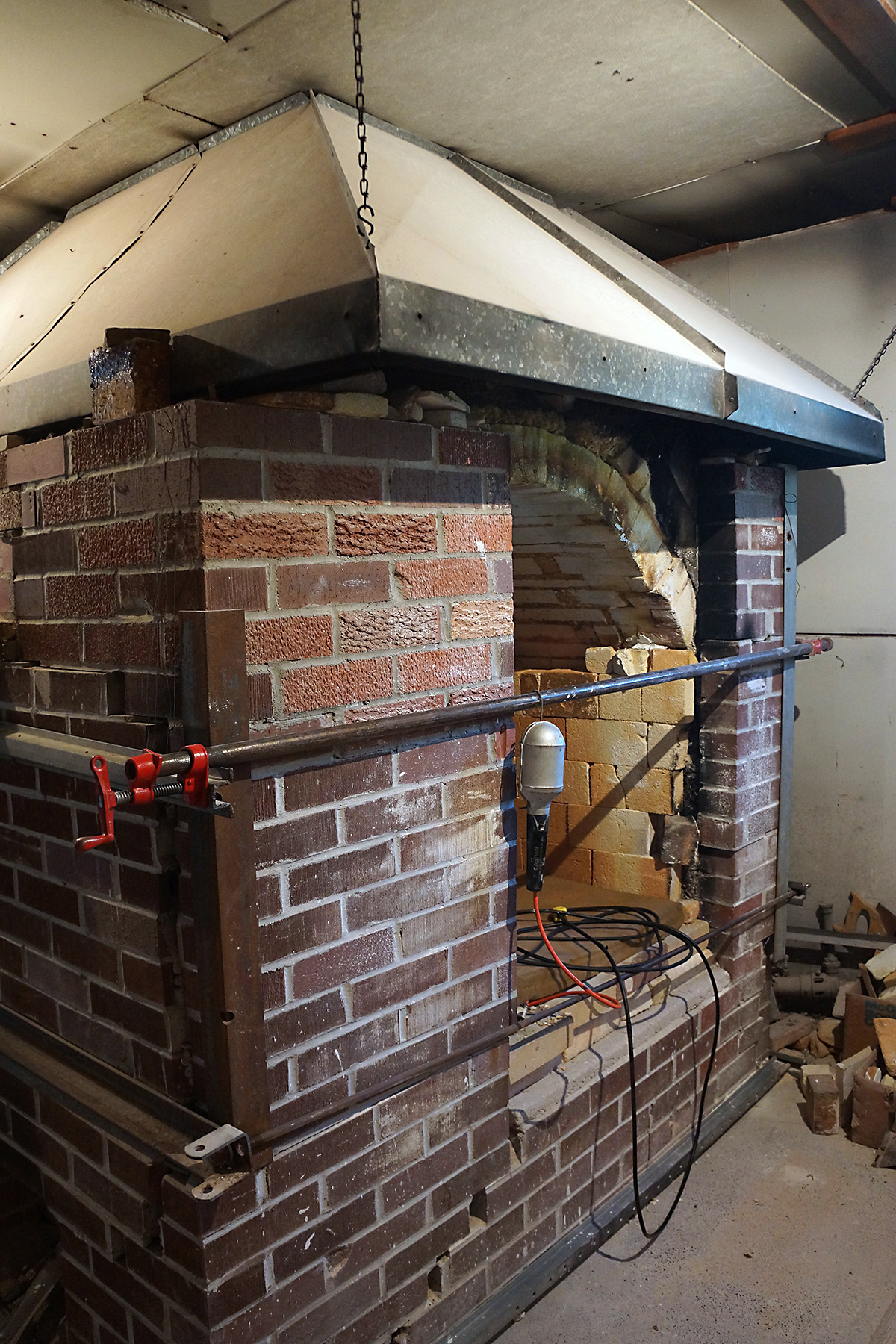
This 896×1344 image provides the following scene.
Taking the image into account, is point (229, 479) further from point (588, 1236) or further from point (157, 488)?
point (588, 1236)

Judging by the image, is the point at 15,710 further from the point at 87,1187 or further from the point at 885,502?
the point at 885,502

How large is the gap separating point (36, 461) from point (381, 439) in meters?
0.71

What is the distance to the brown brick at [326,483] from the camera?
164cm

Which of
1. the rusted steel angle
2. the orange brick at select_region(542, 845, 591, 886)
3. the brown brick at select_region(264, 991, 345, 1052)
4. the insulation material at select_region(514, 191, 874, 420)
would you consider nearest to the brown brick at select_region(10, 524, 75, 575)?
the rusted steel angle

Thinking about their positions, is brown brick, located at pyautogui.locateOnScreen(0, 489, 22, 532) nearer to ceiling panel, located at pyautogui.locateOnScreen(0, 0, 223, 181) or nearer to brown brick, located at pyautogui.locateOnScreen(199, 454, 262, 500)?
brown brick, located at pyautogui.locateOnScreen(199, 454, 262, 500)

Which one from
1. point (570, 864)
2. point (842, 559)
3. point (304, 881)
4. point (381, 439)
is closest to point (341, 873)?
point (304, 881)

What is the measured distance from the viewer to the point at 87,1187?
1.89 m

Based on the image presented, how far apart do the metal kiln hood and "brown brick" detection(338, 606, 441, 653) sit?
1.54 feet

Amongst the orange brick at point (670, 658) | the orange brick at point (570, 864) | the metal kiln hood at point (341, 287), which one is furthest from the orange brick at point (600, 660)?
the metal kiln hood at point (341, 287)

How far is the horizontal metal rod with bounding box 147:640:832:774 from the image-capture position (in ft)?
4.97

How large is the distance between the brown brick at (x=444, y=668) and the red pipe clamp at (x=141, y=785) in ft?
1.70

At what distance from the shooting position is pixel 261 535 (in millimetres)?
1614

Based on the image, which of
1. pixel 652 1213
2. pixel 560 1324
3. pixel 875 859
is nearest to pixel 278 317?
pixel 560 1324

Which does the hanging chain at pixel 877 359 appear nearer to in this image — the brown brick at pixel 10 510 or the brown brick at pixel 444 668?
the brown brick at pixel 444 668
